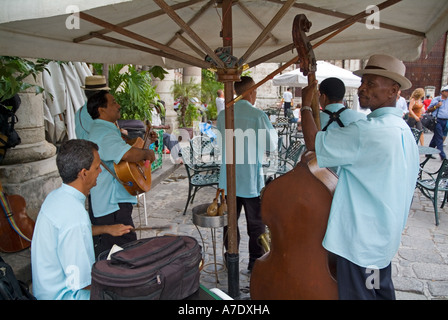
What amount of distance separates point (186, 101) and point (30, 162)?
8391mm

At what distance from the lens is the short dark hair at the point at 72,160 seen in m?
1.94

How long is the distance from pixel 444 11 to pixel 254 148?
180 centimetres

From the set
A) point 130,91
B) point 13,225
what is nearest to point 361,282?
point 13,225

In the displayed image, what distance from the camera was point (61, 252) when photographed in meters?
1.75

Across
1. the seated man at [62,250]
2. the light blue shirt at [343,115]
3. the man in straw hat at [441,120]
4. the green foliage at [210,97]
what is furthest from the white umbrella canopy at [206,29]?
the green foliage at [210,97]

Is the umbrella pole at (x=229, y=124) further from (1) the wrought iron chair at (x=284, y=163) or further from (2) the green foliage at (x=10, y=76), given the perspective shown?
(1) the wrought iron chair at (x=284, y=163)

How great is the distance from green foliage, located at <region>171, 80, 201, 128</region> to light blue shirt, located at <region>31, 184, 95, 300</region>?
1062 centimetres

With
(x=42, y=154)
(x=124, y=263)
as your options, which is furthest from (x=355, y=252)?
(x=42, y=154)

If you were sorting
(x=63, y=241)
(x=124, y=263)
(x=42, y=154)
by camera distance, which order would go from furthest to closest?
(x=42, y=154)
(x=63, y=241)
(x=124, y=263)

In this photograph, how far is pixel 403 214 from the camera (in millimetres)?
1896

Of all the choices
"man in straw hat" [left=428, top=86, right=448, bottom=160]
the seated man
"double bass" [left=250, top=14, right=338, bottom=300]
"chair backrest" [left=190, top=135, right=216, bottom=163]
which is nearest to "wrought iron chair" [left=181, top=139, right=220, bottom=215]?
"chair backrest" [left=190, top=135, right=216, bottom=163]

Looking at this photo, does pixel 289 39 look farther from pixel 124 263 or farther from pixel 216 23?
pixel 124 263

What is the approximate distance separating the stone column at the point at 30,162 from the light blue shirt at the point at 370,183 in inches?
140

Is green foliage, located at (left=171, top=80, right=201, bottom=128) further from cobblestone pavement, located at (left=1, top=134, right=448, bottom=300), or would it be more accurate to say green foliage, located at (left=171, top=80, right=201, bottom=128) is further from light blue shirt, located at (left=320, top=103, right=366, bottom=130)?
light blue shirt, located at (left=320, top=103, right=366, bottom=130)
